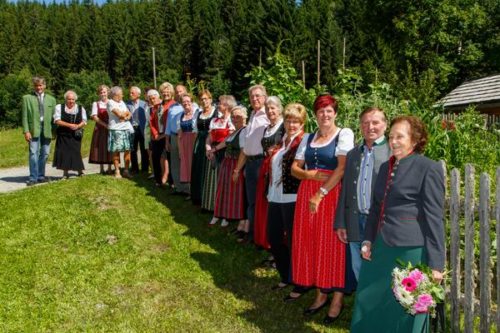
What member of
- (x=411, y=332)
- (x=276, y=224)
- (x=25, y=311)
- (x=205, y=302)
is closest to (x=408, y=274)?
(x=411, y=332)

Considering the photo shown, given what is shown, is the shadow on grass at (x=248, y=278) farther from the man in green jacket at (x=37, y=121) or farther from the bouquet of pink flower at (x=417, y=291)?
the man in green jacket at (x=37, y=121)

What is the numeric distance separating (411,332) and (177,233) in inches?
181

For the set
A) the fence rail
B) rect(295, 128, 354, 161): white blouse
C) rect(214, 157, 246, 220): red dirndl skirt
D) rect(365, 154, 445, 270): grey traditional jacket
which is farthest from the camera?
the fence rail

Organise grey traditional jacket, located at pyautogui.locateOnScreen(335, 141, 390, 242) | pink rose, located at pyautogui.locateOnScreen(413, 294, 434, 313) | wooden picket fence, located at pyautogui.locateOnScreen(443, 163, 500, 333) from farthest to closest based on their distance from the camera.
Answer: grey traditional jacket, located at pyautogui.locateOnScreen(335, 141, 390, 242)
wooden picket fence, located at pyautogui.locateOnScreen(443, 163, 500, 333)
pink rose, located at pyautogui.locateOnScreen(413, 294, 434, 313)

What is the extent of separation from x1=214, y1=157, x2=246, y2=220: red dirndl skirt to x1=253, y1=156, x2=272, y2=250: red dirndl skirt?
33.9 inches

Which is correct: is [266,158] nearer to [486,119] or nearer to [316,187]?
[316,187]

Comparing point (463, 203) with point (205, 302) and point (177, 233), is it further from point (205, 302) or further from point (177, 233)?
point (177, 233)

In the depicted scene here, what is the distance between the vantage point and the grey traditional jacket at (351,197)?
4.42m

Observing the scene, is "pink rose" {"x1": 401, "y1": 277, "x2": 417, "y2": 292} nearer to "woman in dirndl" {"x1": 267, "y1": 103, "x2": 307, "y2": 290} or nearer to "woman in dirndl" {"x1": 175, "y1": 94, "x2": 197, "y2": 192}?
"woman in dirndl" {"x1": 267, "y1": 103, "x2": 307, "y2": 290}

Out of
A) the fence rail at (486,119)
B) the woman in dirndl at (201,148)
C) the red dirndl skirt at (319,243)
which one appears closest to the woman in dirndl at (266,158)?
the red dirndl skirt at (319,243)

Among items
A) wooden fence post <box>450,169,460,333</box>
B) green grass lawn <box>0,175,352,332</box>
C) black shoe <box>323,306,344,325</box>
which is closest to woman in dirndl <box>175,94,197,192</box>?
green grass lawn <box>0,175,352,332</box>

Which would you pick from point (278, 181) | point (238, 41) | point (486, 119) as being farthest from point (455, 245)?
point (238, 41)

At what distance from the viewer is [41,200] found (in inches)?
327

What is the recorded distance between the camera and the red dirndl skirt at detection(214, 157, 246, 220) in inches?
289
